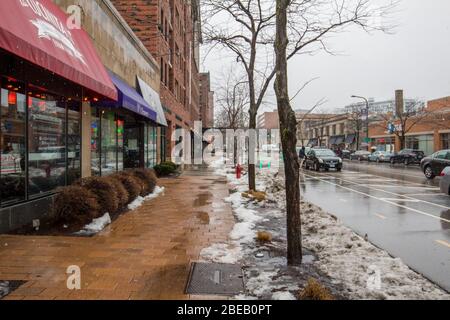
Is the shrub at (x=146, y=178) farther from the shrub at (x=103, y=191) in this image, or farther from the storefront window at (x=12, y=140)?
the storefront window at (x=12, y=140)

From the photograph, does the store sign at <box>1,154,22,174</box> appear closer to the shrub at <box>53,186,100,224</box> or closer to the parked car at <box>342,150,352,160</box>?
the shrub at <box>53,186,100,224</box>

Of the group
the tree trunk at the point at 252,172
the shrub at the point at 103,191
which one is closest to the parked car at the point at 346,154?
the tree trunk at the point at 252,172

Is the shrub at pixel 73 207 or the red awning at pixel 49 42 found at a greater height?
the red awning at pixel 49 42

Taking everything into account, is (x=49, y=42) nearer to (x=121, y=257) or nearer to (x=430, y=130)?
(x=121, y=257)

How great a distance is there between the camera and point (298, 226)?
5617 mm

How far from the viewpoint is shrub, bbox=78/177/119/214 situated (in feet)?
26.5

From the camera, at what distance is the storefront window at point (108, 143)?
12406 mm

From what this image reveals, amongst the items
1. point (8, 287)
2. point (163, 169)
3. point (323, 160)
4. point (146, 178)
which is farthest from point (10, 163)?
point (323, 160)

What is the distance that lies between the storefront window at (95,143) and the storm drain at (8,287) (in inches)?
270

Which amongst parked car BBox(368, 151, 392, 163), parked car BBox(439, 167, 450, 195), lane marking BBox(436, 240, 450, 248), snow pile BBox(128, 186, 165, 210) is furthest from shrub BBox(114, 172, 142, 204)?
parked car BBox(368, 151, 392, 163)

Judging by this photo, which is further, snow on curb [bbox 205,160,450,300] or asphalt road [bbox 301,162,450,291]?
asphalt road [bbox 301,162,450,291]

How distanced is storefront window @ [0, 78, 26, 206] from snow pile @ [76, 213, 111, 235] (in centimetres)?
137

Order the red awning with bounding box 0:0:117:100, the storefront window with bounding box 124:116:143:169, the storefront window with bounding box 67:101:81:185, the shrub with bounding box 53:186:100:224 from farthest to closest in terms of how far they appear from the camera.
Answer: the storefront window with bounding box 124:116:143:169 < the storefront window with bounding box 67:101:81:185 < the shrub with bounding box 53:186:100:224 < the red awning with bounding box 0:0:117:100

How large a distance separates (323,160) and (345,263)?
76.0ft
